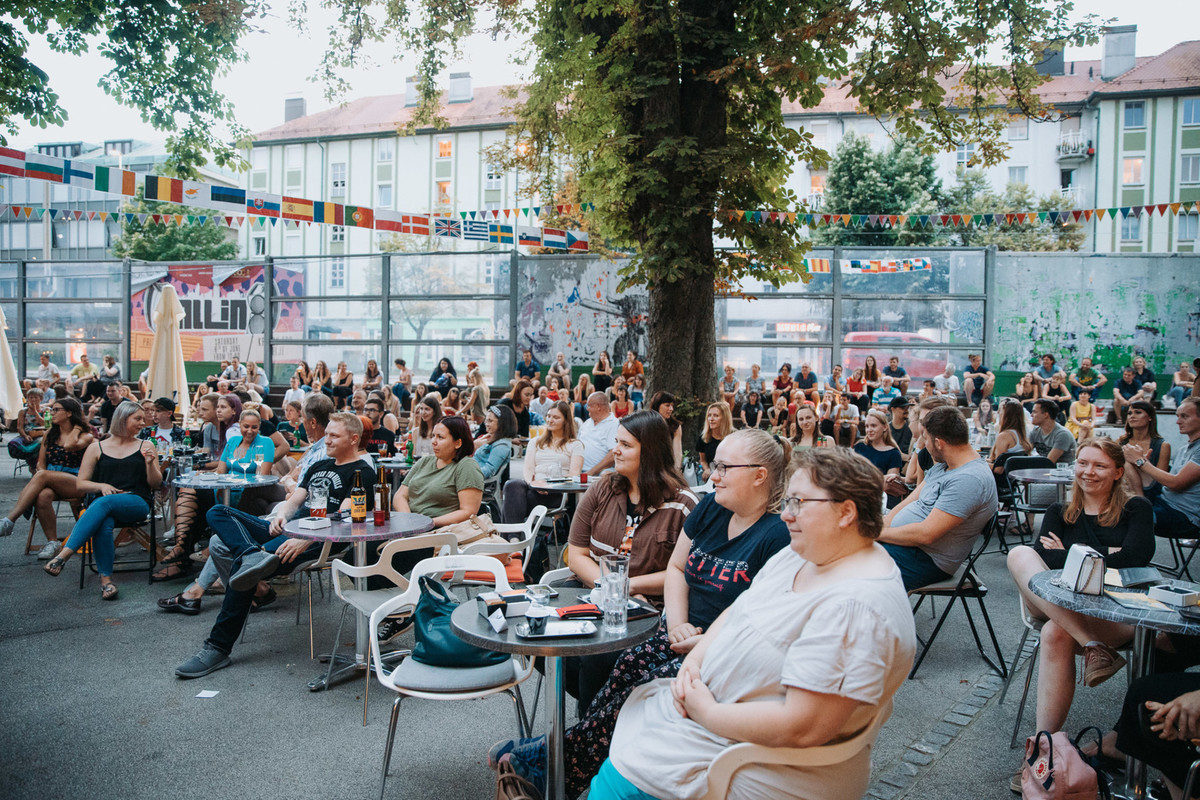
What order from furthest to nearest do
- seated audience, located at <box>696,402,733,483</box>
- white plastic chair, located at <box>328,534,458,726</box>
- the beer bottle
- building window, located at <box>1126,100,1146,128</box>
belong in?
building window, located at <box>1126,100,1146,128</box>
seated audience, located at <box>696,402,733,483</box>
the beer bottle
white plastic chair, located at <box>328,534,458,726</box>

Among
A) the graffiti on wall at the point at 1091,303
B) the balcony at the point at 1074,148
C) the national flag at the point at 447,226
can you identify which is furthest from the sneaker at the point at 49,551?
the balcony at the point at 1074,148

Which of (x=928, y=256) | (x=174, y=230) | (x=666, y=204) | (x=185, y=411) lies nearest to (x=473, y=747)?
(x=666, y=204)

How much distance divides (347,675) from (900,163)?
28.1 metres

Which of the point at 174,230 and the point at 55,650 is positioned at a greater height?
the point at 174,230

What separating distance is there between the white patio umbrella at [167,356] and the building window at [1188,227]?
38058 millimetres

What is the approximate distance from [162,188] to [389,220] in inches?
167

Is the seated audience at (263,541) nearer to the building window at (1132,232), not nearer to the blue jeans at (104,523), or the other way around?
the blue jeans at (104,523)

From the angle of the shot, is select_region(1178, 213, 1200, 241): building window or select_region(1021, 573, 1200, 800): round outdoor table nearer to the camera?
select_region(1021, 573, 1200, 800): round outdoor table

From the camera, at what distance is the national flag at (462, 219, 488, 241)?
1698 cm

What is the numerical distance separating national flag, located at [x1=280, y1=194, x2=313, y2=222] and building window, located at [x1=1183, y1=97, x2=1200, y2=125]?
122 ft

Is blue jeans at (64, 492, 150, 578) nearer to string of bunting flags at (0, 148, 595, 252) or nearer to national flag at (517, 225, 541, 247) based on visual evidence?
string of bunting flags at (0, 148, 595, 252)

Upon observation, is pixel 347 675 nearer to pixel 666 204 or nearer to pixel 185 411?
pixel 666 204

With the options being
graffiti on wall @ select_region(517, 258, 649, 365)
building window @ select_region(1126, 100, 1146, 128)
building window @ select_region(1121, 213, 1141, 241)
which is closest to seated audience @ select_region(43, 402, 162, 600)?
graffiti on wall @ select_region(517, 258, 649, 365)

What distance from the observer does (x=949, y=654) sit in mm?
4781
